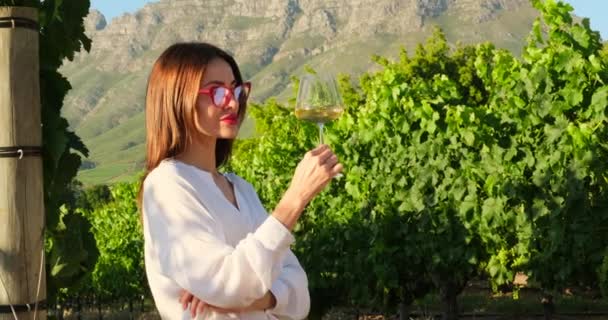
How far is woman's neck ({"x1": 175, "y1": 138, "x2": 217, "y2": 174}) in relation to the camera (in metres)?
2.75

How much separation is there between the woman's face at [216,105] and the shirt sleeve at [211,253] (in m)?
0.22

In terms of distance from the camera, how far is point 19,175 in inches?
137

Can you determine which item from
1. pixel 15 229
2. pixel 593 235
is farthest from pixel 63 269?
pixel 593 235

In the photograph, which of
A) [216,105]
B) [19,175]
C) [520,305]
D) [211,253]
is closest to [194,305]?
[211,253]

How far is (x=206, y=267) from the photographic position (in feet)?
8.21

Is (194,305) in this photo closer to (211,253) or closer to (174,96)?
(211,253)

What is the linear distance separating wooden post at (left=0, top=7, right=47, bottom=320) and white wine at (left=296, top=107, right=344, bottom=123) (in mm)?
1162

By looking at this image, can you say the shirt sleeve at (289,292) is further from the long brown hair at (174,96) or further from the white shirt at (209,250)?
the long brown hair at (174,96)

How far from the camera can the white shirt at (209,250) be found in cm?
249

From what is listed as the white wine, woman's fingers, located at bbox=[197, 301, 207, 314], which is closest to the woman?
woman's fingers, located at bbox=[197, 301, 207, 314]

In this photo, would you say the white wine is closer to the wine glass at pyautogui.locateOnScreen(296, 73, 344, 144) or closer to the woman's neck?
the wine glass at pyautogui.locateOnScreen(296, 73, 344, 144)

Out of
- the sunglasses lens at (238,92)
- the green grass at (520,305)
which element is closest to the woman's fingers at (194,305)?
the sunglasses lens at (238,92)

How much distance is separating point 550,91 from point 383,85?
9.85 feet

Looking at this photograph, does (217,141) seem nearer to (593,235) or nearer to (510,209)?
(593,235)
